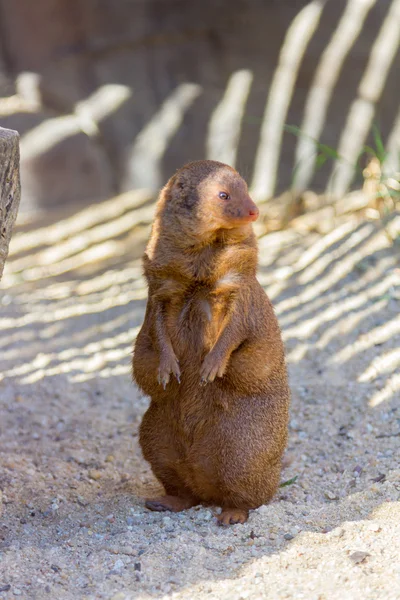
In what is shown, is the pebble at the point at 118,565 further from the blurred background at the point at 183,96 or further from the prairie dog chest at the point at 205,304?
the blurred background at the point at 183,96

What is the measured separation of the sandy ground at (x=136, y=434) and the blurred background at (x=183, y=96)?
56 cm

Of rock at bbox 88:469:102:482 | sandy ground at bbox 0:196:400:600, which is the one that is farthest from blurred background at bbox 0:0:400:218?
rock at bbox 88:469:102:482

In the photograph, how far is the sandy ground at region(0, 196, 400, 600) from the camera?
2695 millimetres

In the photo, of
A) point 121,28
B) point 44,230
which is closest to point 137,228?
point 44,230

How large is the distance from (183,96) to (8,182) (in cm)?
502

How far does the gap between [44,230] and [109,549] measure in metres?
4.58

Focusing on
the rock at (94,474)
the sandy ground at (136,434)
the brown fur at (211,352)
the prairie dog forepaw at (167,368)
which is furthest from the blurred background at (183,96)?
the prairie dog forepaw at (167,368)

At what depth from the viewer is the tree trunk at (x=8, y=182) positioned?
282 cm

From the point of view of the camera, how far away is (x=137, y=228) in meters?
7.12

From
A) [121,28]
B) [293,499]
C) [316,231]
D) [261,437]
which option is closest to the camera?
[261,437]

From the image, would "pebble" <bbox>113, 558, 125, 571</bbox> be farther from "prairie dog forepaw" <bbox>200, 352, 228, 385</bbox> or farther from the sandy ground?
"prairie dog forepaw" <bbox>200, 352, 228, 385</bbox>

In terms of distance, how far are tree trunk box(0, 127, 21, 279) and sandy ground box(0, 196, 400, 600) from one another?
4.01 ft

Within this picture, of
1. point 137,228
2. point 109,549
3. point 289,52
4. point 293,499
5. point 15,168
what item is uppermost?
point 15,168

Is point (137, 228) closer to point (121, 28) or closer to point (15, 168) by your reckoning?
point (121, 28)
